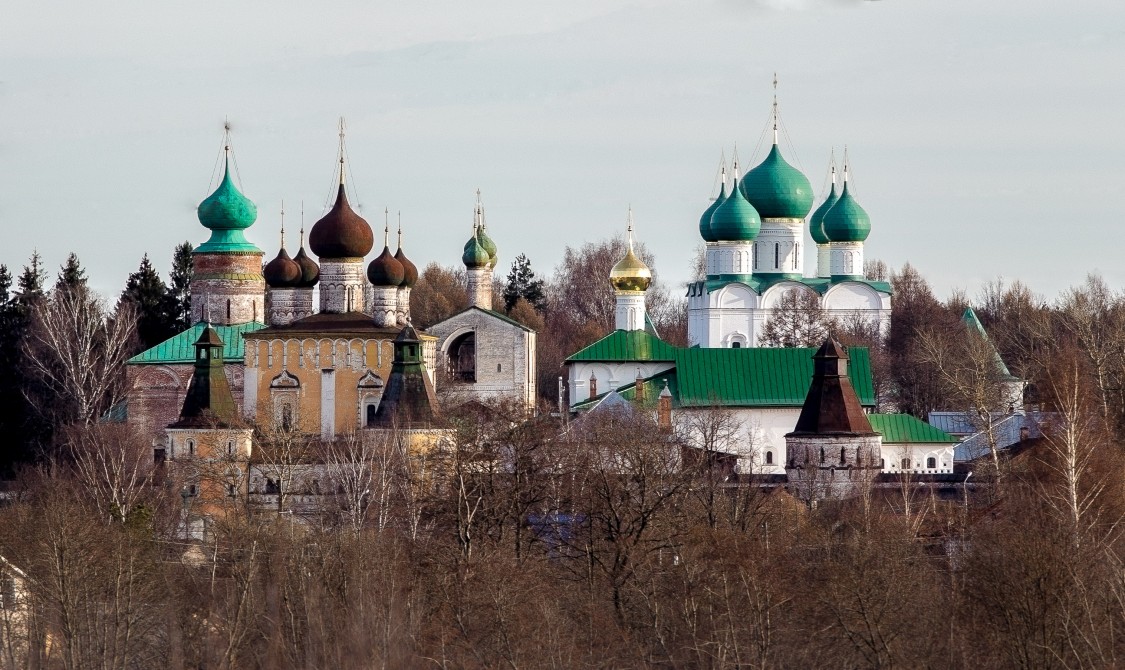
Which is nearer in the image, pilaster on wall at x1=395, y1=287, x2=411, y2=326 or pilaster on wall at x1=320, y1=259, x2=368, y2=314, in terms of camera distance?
pilaster on wall at x1=320, y1=259, x2=368, y2=314

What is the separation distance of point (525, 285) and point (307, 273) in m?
22.7

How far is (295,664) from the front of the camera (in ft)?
85.5

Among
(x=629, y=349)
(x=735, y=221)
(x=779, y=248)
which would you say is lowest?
(x=629, y=349)

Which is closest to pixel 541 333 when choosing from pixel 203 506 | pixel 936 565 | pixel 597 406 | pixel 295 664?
pixel 597 406

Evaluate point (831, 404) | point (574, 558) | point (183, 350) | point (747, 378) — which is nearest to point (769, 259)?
point (747, 378)

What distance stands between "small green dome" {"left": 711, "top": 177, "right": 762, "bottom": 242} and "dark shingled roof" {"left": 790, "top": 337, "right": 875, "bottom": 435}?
1630cm

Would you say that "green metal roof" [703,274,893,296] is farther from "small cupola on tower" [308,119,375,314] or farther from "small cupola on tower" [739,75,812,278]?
"small cupola on tower" [308,119,375,314]

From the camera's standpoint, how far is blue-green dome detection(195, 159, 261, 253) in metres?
48.2

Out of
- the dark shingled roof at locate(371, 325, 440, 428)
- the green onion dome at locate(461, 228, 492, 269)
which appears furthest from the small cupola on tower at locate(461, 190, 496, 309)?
the dark shingled roof at locate(371, 325, 440, 428)

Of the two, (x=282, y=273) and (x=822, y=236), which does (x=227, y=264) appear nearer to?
(x=282, y=273)

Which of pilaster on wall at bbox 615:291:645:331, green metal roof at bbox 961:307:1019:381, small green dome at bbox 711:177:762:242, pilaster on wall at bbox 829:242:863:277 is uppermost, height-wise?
small green dome at bbox 711:177:762:242

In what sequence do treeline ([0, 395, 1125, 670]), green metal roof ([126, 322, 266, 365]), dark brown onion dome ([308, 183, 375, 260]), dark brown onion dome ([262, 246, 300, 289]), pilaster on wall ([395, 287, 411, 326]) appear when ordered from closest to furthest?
1. treeline ([0, 395, 1125, 670])
2. dark brown onion dome ([308, 183, 375, 260])
3. pilaster on wall ([395, 287, 411, 326])
4. green metal roof ([126, 322, 266, 365])
5. dark brown onion dome ([262, 246, 300, 289])

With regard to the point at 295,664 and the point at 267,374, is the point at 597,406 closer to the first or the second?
the point at 267,374

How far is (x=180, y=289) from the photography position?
56.4 metres
